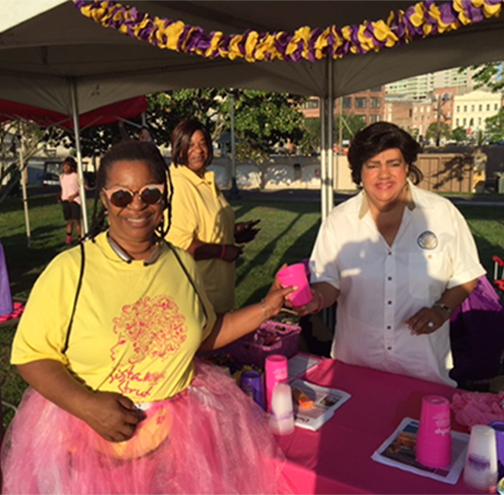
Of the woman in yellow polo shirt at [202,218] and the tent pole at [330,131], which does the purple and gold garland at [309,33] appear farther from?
the tent pole at [330,131]

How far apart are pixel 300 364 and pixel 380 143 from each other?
1118 millimetres

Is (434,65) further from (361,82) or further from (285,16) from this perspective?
Answer: (285,16)

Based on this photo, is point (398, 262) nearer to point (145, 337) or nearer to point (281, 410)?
point (281, 410)

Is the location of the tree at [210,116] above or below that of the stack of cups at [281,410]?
above

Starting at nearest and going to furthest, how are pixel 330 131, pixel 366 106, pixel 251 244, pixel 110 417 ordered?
pixel 110 417 → pixel 330 131 → pixel 251 244 → pixel 366 106

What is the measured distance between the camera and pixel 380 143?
2.22m

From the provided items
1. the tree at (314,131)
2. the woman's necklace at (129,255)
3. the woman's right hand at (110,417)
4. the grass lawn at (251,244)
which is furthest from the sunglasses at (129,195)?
the tree at (314,131)

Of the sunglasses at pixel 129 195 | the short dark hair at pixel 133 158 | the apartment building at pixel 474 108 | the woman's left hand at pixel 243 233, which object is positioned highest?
the apartment building at pixel 474 108

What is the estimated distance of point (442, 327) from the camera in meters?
2.34

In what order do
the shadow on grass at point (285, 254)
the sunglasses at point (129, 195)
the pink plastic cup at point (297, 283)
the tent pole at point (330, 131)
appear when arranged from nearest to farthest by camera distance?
the sunglasses at point (129, 195), the pink plastic cup at point (297, 283), the tent pole at point (330, 131), the shadow on grass at point (285, 254)

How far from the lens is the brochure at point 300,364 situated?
2.40 metres

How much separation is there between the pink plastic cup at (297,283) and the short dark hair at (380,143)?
68cm

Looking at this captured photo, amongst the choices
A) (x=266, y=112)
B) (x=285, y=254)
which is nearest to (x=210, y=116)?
(x=266, y=112)

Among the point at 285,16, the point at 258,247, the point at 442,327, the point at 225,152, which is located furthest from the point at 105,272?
the point at 225,152
